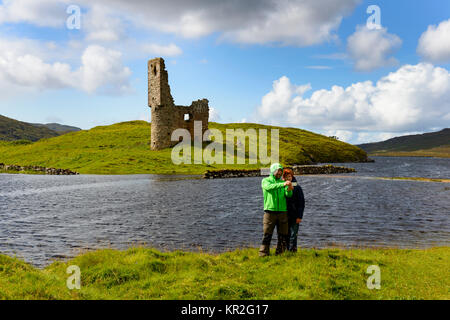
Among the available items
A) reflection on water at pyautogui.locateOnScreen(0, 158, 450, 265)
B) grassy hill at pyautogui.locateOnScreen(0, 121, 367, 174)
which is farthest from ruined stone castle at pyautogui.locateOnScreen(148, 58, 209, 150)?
reflection on water at pyautogui.locateOnScreen(0, 158, 450, 265)

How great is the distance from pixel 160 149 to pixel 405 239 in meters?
72.4

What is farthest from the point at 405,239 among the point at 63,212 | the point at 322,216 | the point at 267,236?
the point at 63,212

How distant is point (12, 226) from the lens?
76.2 ft

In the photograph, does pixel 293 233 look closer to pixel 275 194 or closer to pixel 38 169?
pixel 275 194

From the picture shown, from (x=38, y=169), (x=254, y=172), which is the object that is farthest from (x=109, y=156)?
(x=254, y=172)

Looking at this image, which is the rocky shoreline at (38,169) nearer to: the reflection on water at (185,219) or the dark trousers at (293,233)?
the reflection on water at (185,219)

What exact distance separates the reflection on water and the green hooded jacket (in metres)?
5.85

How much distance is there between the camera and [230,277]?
40.7ft

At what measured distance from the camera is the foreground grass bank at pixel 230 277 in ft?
34.2

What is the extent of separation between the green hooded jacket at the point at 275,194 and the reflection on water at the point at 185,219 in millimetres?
5854

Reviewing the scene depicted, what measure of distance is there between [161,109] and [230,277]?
77.8 metres

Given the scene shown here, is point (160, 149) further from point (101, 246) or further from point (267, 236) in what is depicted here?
point (267, 236)

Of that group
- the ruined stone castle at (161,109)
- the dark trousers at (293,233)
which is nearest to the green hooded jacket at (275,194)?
the dark trousers at (293,233)
